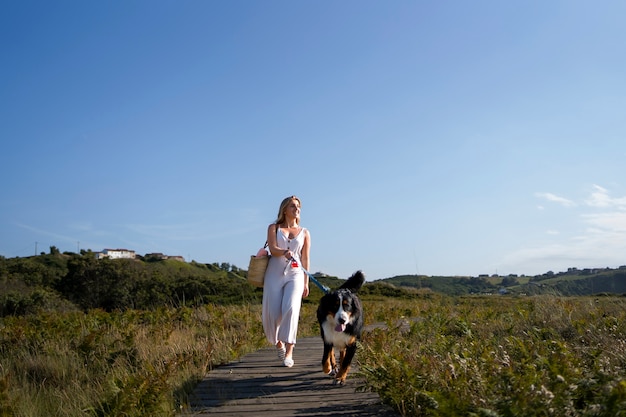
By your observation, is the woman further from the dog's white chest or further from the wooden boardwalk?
the dog's white chest

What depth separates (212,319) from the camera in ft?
38.4

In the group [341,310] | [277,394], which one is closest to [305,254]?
[341,310]

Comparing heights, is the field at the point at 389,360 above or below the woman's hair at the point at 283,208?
below

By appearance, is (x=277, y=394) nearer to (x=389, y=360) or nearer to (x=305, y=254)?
(x=389, y=360)

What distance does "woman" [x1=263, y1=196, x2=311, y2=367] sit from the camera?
6785mm

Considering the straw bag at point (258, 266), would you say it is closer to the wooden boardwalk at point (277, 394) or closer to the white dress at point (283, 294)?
the white dress at point (283, 294)

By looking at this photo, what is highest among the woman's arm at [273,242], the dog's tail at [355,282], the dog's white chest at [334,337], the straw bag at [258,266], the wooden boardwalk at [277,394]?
the woman's arm at [273,242]

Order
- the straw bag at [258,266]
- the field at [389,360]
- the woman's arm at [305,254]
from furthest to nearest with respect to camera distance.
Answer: the woman's arm at [305,254] → the straw bag at [258,266] → the field at [389,360]

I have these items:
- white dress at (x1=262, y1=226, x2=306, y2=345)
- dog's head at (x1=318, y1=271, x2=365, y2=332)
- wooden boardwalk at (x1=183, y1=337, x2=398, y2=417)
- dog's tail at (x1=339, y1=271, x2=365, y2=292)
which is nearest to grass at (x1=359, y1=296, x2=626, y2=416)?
wooden boardwalk at (x1=183, y1=337, x2=398, y2=417)

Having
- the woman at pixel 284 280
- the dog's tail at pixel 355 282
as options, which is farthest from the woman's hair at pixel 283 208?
the dog's tail at pixel 355 282

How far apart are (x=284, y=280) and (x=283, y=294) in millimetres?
190

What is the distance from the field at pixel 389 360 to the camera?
375 centimetres

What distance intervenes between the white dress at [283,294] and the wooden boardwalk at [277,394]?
0.51 metres

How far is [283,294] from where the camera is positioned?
692 cm
